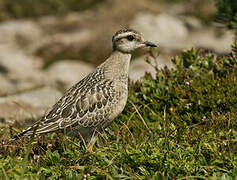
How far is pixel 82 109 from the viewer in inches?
284

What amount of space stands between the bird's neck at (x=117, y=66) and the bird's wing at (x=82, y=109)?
0.31 m

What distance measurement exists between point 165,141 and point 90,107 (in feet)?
5.16

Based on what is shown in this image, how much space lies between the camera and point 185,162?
5844mm

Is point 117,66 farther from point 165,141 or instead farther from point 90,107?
point 165,141

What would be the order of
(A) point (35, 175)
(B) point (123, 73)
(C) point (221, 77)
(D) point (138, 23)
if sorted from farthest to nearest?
1. (D) point (138, 23)
2. (C) point (221, 77)
3. (B) point (123, 73)
4. (A) point (35, 175)

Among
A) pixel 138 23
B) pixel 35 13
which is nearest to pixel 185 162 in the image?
pixel 138 23

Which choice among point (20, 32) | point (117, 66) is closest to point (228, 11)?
point (117, 66)

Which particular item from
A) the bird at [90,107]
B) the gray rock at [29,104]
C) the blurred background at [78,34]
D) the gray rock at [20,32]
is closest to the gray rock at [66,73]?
the blurred background at [78,34]

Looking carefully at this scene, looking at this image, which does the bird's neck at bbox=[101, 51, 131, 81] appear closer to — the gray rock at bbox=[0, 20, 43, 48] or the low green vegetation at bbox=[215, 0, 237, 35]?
the low green vegetation at bbox=[215, 0, 237, 35]

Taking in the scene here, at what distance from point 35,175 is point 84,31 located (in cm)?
1925

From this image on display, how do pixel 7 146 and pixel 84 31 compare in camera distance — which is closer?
pixel 7 146

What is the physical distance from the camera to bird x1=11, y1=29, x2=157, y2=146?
279 inches

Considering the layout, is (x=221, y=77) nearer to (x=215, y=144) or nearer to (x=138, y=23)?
(x=215, y=144)

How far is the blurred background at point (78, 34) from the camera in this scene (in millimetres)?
19062
